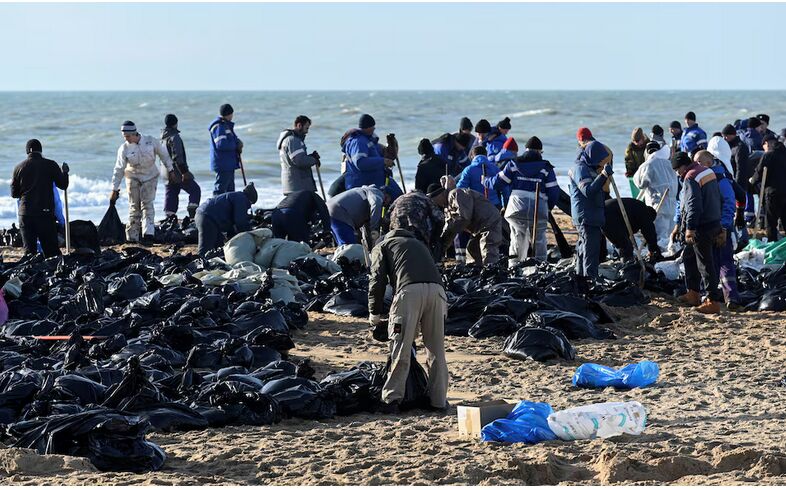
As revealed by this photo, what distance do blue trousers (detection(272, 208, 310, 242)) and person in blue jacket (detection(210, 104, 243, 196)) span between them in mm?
3299

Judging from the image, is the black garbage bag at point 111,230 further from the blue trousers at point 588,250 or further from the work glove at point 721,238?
the work glove at point 721,238

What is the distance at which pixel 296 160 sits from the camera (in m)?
16.2

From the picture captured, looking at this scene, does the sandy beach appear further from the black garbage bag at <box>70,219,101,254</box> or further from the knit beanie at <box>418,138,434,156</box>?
the black garbage bag at <box>70,219,101,254</box>

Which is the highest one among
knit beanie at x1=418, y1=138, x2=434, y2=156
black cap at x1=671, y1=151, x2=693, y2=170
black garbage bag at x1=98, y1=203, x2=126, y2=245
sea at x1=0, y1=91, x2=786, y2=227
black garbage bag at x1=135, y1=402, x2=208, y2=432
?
black cap at x1=671, y1=151, x2=693, y2=170

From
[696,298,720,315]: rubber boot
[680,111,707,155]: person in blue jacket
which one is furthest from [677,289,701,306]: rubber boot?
[680,111,707,155]: person in blue jacket

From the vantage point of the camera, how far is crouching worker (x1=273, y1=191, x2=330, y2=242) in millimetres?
14453

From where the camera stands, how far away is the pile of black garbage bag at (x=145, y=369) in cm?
702

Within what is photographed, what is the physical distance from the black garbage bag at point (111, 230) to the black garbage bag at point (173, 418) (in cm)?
1045

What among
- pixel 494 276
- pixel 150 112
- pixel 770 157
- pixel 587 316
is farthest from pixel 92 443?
pixel 150 112

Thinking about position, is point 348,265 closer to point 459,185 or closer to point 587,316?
point 459,185

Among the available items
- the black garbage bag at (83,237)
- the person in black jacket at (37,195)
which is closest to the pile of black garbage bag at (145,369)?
the person in black jacket at (37,195)

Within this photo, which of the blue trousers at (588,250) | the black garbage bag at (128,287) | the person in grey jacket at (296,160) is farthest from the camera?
the person in grey jacket at (296,160)

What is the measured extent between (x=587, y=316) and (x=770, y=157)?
5.95 metres

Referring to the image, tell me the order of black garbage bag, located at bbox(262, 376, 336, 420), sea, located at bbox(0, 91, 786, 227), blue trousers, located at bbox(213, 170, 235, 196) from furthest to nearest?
1. sea, located at bbox(0, 91, 786, 227)
2. blue trousers, located at bbox(213, 170, 235, 196)
3. black garbage bag, located at bbox(262, 376, 336, 420)
